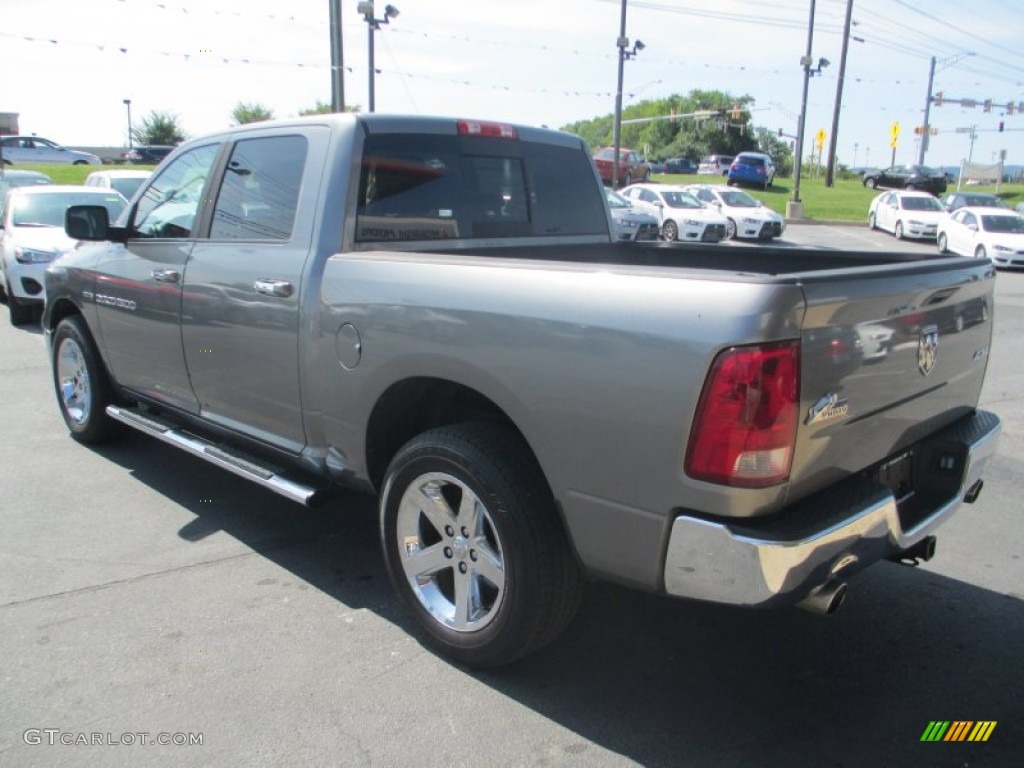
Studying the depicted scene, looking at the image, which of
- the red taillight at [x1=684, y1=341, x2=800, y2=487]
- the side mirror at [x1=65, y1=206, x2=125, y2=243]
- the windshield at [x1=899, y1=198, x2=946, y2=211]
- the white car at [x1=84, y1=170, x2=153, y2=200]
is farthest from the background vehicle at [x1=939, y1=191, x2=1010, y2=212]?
the red taillight at [x1=684, y1=341, x2=800, y2=487]

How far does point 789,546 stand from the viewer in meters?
2.32

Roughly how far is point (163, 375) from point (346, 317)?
1.78 metres

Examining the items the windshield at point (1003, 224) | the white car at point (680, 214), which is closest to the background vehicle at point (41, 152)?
the white car at point (680, 214)

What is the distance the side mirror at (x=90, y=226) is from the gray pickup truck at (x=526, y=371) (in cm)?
1

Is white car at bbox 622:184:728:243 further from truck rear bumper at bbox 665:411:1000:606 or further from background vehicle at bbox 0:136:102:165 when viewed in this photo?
background vehicle at bbox 0:136:102:165

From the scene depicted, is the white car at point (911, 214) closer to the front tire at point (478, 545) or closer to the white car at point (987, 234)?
the white car at point (987, 234)

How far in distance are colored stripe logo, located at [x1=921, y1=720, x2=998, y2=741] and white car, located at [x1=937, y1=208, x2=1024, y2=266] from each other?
65.5ft

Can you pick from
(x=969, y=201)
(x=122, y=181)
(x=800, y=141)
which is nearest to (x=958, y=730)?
(x=122, y=181)

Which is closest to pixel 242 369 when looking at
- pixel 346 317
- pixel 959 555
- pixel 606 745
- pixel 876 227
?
pixel 346 317

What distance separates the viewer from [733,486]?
7.68 ft

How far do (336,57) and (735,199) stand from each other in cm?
1532

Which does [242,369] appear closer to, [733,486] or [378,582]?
[378,582]

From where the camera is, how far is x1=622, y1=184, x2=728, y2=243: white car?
24.5 m

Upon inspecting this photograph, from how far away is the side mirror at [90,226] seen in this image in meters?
4.76
